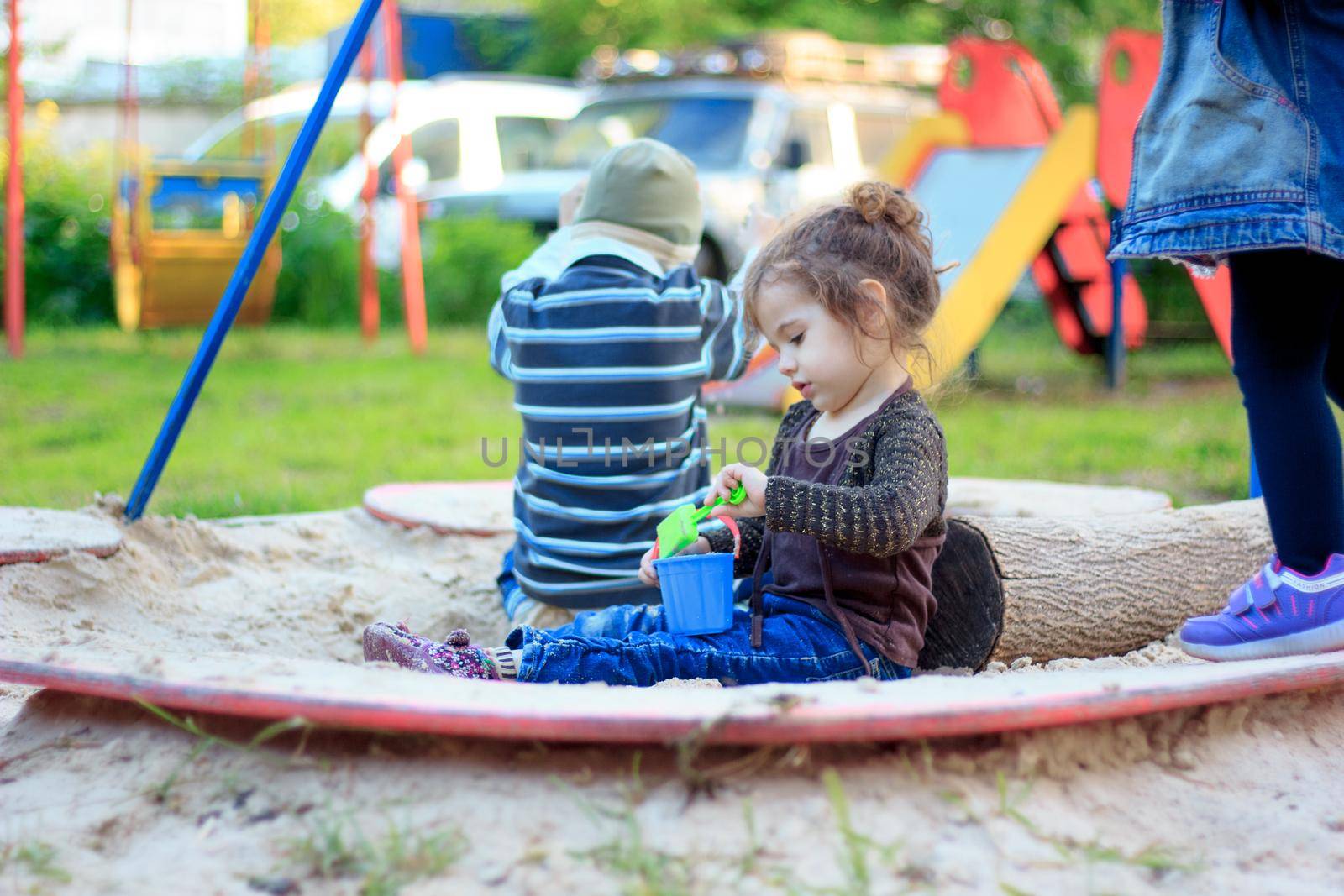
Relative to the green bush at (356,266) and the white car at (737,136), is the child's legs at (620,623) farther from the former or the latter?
the green bush at (356,266)

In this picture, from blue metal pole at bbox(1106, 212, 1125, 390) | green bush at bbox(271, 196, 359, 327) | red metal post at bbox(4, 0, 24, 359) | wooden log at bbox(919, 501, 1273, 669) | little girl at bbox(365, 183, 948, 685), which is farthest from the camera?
green bush at bbox(271, 196, 359, 327)

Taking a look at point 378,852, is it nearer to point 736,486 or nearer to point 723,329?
point 736,486

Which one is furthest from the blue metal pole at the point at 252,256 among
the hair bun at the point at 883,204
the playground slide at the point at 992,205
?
the playground slide at the point at 992,205

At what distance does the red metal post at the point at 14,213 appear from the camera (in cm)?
683

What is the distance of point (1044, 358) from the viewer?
912 centimetres

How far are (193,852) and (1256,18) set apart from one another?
1.88 meters

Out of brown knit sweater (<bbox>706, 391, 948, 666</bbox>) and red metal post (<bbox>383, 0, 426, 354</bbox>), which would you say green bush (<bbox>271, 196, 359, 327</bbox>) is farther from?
brown knit sweater (<bbox>706, 391, 948, 666</bbox>)

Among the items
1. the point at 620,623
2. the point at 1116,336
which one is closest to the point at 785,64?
the point at 1116,336

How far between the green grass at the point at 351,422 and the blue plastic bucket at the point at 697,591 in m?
0.54

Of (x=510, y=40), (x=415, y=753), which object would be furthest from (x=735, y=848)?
(x=510, y=40)

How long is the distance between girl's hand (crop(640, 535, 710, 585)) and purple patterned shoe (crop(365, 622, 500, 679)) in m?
0.27

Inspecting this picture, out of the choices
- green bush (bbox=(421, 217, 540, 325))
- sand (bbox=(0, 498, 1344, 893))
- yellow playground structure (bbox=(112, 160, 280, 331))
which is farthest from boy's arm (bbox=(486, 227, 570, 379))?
green bush (bbox=(421, 217, 540, 325))

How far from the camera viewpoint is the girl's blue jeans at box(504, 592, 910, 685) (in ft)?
6.84

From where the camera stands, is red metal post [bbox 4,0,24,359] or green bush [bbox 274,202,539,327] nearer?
red metal post [bbox 4,0,24,359]
